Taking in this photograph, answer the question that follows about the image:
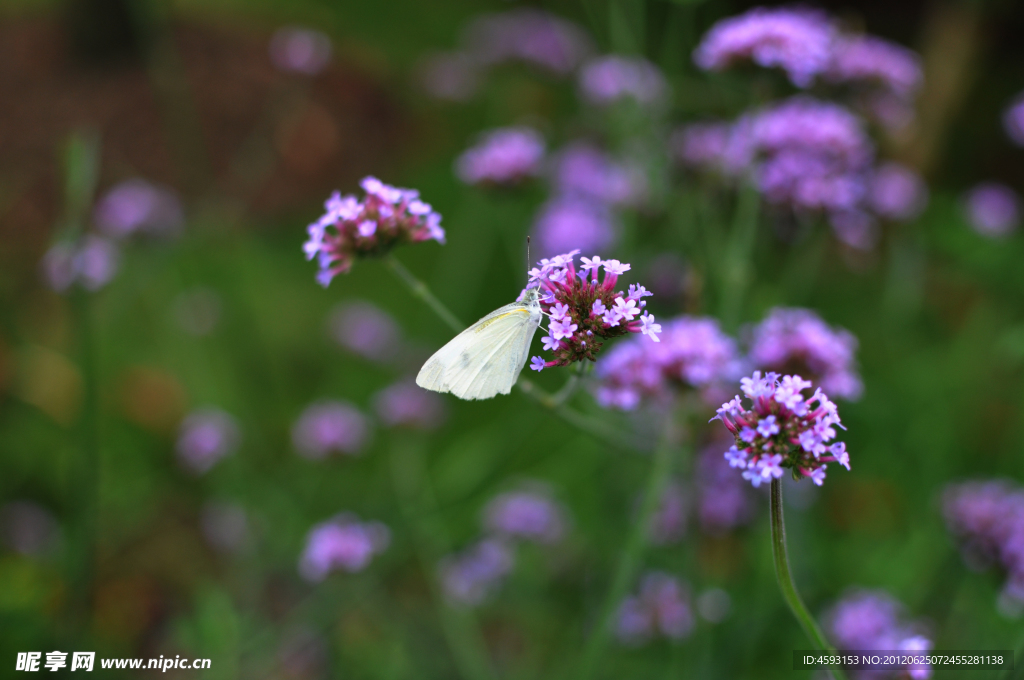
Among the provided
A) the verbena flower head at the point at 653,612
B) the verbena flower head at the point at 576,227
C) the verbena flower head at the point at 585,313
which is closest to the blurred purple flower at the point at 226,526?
the verbena flower head at the point at 653,612

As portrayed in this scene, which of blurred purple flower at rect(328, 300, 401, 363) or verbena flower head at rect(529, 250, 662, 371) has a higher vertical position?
blurred purple flower at rect(328, 300, 401, 363)

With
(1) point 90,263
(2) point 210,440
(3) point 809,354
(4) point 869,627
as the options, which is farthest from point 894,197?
(1) point 90,263

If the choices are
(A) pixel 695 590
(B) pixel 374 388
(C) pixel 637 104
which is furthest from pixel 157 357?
(A) pixel 695 590

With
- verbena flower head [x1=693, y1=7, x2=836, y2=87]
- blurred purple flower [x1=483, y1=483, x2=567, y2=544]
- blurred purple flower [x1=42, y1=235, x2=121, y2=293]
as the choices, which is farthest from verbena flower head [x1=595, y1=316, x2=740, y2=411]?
blurred purple flower [x1=42, y1=235, x2=121, y2=293]

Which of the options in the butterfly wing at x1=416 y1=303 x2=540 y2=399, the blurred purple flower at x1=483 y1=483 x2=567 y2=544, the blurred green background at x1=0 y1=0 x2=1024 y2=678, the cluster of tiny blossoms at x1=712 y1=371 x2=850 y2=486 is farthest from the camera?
the blurred purple flower at x1=483 y1=483 x2=567 y2=544

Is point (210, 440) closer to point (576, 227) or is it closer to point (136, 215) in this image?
point (136, 215)

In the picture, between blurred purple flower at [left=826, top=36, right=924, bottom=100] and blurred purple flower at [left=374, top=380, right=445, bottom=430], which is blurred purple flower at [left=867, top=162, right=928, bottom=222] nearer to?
blurred purple flower at [left=826, top=36, right=924, bottom=100]

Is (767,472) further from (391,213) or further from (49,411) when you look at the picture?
(49,411)
